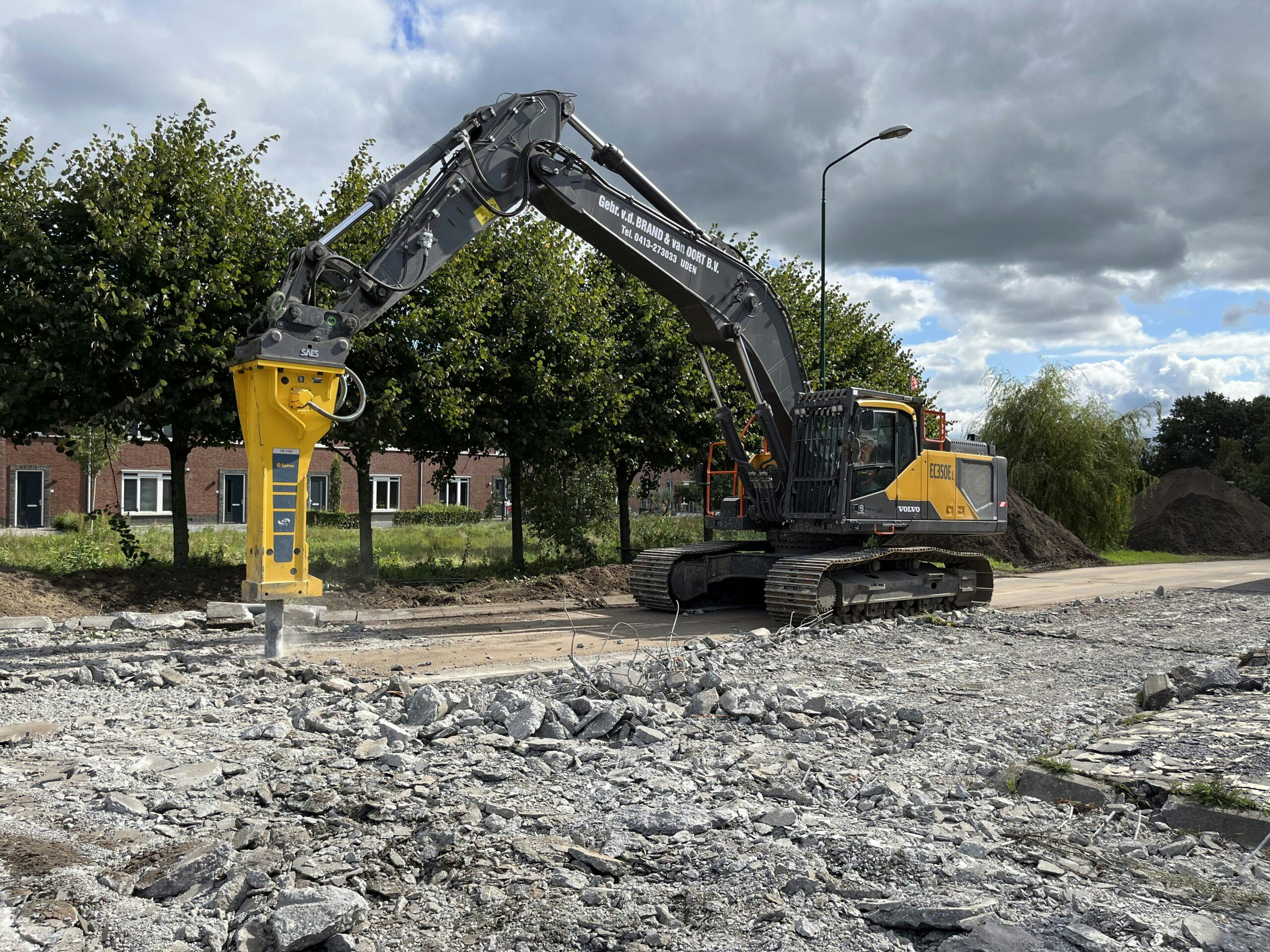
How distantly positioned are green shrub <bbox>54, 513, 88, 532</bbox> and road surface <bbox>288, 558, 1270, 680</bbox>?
18.6 metres

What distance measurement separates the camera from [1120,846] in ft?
15.0

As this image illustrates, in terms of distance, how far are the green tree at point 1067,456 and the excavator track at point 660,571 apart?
1964 cm

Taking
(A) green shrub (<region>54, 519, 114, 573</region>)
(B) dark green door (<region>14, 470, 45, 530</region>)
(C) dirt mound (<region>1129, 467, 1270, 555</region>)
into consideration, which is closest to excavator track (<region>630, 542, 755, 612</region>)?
(A) green shrub (<region>54, 519, 114, 573</region>)

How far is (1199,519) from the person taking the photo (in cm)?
3622

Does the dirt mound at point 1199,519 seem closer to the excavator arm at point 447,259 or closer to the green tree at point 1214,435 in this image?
the green tree at point 1214,435

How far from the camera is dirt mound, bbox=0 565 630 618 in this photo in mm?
12250

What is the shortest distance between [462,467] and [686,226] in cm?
3108

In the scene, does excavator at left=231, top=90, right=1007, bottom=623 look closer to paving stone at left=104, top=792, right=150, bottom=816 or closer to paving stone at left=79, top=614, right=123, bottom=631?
paving stone at left=79, top=614, right=123, bottom=631

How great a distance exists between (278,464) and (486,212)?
364 cm

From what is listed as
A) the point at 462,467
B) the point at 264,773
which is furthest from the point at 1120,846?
the point at 462,467

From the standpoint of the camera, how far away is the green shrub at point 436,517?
125ft

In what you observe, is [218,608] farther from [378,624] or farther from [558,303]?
[558,303]

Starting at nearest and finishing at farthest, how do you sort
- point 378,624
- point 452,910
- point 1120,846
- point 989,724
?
point 452,910, point 1120,846, point 989,724, point 378,624

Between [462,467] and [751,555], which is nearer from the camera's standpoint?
[751,555]
